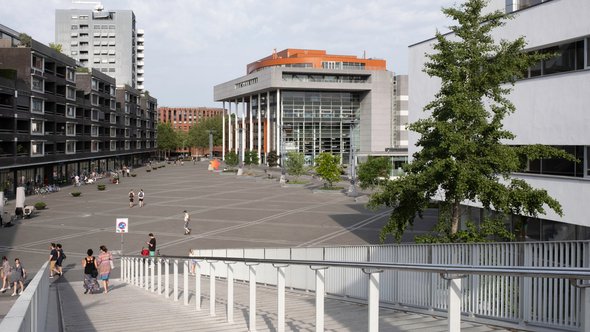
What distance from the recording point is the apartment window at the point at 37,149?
56438mm

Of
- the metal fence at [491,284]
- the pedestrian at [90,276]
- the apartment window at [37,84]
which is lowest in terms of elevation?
the pedestrian at [90,276]

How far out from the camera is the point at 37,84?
5741 cm

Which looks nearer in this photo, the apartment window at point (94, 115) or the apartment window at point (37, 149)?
the apartment window at point (37, 149)

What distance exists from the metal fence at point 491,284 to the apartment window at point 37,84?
2013 inches

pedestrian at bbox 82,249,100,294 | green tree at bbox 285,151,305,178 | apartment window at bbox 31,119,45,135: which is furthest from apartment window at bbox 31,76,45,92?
pedestrian at bbox 82,249,100,294

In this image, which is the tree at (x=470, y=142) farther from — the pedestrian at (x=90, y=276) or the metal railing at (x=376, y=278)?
the pedestrian at (x=90, y=276)

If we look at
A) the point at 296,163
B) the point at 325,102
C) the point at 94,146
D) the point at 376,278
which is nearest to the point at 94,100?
the point at 94,146

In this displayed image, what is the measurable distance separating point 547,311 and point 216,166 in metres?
94.7

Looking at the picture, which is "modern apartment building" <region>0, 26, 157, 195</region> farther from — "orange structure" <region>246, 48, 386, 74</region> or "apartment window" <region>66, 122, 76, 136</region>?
"orange structure" <region>246, 48, 386, 74</region>

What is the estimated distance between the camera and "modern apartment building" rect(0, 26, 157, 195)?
51.6 meters

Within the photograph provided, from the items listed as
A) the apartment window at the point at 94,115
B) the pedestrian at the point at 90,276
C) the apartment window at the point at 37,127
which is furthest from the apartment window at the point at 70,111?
the pedestrian at the point at 90,276

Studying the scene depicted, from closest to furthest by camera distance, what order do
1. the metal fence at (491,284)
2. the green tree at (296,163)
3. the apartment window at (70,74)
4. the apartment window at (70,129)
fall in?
the metal fence at (491,284), the apartment window at (70,74), the apartment window at (70,129), the green tree at (296,163)

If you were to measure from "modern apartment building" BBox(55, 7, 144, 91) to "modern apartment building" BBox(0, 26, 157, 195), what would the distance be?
52124mm

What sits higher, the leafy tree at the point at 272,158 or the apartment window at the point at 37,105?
the apartment window at the point at 37,105
